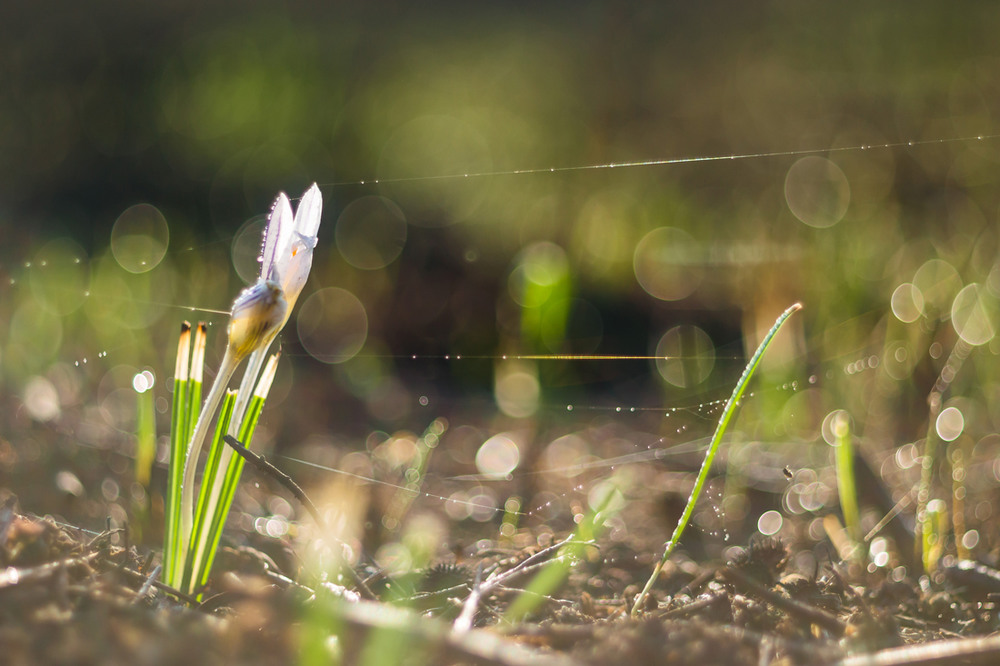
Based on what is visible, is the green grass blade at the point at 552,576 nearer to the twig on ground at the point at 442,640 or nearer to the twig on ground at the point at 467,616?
the twig on ground at the point at 467,616

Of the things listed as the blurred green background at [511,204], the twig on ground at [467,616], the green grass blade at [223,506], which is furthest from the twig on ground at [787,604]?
the blurred green background at [511,204]

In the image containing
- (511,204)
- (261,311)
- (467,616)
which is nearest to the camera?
(467,616)

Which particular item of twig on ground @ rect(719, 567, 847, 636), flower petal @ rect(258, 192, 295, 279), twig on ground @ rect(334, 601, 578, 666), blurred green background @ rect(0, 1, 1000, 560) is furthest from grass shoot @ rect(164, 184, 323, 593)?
blurred green background @ rect(0, 1, 1000, 560)

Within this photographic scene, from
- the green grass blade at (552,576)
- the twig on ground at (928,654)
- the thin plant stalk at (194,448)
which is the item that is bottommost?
the green grass blade at (552,576)

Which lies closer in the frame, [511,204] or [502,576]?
[502,576]

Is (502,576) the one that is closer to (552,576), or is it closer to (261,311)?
(552,576)

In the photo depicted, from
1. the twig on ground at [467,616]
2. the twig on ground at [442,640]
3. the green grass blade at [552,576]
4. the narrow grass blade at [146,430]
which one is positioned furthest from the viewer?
the narrow grass blade at [146,430]

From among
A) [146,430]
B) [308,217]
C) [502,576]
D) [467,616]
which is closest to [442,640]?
[467,616]
